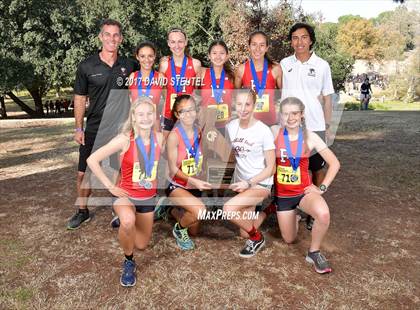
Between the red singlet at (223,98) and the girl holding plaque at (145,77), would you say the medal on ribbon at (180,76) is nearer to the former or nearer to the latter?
the girl holding plaque at (145,77)

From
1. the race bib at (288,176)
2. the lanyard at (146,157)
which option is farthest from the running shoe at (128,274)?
the race bib at (288,176)

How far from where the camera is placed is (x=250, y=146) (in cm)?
445

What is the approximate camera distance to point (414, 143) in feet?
32.4

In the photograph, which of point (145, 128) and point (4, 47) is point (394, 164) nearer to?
point (145, 128)

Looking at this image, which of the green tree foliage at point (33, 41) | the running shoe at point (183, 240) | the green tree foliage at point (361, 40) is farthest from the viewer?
the green tree foliage at point (361, 40)

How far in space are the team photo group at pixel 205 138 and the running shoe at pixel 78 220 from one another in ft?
0.04

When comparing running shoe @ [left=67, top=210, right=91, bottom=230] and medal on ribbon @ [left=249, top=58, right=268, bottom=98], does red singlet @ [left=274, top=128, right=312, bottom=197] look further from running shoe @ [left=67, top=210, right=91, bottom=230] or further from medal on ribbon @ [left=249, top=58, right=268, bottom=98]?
running shoe @ [left=67, top=210, right=91, bottom=230]

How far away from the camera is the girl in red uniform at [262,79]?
16.3 feet

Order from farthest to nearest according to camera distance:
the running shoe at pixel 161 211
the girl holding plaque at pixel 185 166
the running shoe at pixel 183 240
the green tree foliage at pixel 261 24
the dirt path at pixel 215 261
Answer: the green tree foliage at pixel 261 24 → the running shoe at pixel 161 211 → the running shoe at pixel 183 240 → the girl holding plaque at pixel 185 166 → the dirt path at pixel 215 261

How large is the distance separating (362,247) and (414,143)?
6.49 metres

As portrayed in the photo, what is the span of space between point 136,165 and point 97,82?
4.88 feet

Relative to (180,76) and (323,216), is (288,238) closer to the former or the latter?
(323,216)

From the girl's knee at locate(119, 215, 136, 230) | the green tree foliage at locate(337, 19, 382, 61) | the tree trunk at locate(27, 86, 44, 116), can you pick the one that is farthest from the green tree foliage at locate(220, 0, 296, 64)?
the green tree foliage at locate(337, 19, 382, 61)

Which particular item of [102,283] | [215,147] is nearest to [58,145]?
[215,147]
